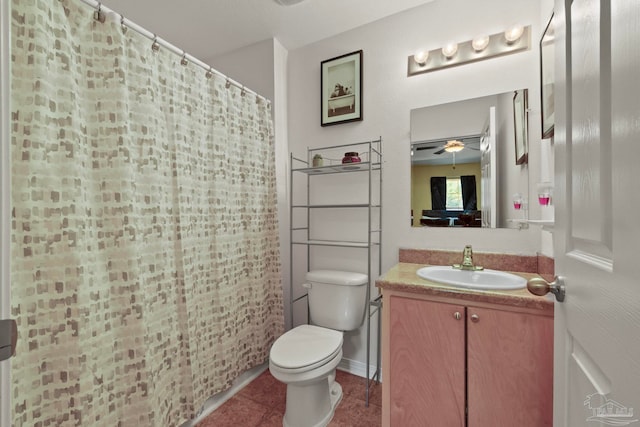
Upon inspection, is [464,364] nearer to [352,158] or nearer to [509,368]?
[509,368]

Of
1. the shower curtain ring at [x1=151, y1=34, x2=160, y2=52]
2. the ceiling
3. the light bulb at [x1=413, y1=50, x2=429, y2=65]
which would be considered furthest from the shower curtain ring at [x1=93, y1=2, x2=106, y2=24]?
the light bulb at [x1=413, y1=50, x2=429, y2=65]

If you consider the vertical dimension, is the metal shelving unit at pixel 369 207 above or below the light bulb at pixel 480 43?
below

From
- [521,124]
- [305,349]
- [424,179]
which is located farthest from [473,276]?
[305,349]

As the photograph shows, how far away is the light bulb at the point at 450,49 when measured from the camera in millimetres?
1703

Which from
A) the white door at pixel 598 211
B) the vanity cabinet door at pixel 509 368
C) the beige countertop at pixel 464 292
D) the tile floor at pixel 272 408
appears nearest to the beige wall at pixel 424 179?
the beige countertop at pixel 464 292

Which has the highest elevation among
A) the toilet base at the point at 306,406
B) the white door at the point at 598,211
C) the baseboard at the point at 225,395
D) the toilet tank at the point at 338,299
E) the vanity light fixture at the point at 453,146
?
the vanity light fixture at the point at 453,146

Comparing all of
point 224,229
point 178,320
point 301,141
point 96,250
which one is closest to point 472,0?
point 301,141

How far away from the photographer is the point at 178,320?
1.43 m

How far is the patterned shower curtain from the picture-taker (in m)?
0.93

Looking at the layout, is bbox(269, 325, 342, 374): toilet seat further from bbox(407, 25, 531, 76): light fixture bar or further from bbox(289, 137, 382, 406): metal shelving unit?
bbox(407, 25, 531, 76): light fixture bar

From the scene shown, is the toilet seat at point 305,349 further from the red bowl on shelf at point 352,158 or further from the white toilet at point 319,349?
the red bowl on shelf at point 352,158

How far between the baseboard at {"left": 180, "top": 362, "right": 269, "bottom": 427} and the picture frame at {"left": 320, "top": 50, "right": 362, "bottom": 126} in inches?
77.0

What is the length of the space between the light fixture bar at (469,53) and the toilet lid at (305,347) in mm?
1806

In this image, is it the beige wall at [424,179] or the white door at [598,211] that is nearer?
the white door at [598,211]
